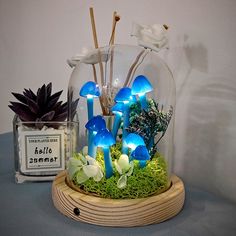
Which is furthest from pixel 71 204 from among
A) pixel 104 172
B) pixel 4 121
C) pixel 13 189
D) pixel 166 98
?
pixel 4 121

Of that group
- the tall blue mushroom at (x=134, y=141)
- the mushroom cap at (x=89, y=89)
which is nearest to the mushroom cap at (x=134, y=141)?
the tall blue mushroom at (x=134, y=141)

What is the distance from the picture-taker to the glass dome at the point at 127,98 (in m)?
0.61

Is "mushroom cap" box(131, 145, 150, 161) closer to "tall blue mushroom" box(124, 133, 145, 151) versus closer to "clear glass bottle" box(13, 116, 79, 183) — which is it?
"tall blue mushroom" box(124, 133, 145, 151)

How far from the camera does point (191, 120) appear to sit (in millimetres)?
798

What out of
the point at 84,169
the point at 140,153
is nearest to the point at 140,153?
the point at 140,153

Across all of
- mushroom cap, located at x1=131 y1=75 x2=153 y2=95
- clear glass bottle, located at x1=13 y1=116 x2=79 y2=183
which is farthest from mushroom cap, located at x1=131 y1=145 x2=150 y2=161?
clear glass bottle, located at x1=13 y1=116 x2=79 y2=183

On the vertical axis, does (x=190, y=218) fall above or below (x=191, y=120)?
below

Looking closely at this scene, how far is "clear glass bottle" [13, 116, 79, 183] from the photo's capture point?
0.71 meters

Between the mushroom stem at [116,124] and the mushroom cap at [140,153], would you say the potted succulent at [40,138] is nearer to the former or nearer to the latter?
the mushroom stem at [116,124]

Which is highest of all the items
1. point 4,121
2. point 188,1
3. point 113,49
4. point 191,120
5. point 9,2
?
point 9,2

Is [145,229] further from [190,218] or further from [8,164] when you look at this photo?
[8,164]

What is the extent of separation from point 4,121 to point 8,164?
0.73 meters

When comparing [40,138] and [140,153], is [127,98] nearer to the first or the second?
[140,153]

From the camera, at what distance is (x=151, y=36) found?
613mm
